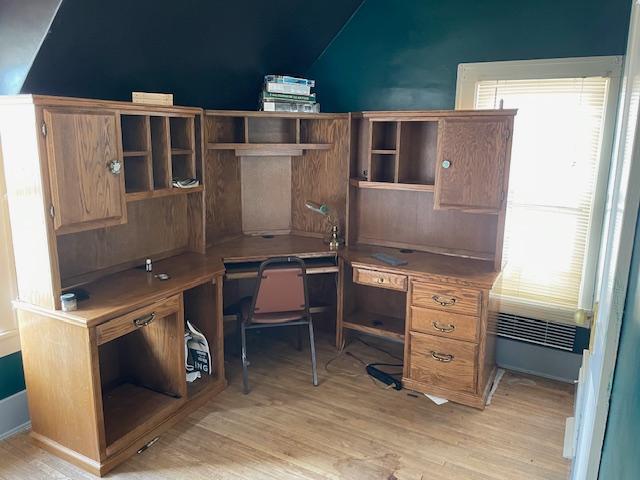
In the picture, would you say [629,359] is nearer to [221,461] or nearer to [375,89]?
[221,461]

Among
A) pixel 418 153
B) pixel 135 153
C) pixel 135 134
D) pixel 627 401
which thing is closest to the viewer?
pixel 627 401

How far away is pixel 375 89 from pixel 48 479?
2.93 metres

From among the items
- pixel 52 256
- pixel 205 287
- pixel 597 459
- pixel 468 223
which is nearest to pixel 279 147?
pixel 205 287

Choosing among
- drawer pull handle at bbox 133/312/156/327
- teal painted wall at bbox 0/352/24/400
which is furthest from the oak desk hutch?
teal painted wall at bbox 0/352/24/400

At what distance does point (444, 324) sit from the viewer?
2902mm

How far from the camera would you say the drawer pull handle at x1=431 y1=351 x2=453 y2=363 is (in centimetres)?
293

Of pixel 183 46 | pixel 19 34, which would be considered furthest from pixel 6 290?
pixel 183 46

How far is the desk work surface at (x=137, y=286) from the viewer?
2.23m

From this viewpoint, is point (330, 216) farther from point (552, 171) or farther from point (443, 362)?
point (552, 171)

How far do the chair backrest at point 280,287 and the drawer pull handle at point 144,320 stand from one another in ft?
2.03

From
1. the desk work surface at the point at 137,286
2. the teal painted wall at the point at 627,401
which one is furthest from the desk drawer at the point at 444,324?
the teal painted wall at the point at 627,401

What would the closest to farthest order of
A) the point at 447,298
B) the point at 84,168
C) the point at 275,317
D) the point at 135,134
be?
the point at 84,168
the point at 135,134
the point at 447,298
the point at 275,317

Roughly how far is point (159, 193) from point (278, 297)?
2.87ft

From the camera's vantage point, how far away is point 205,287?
295 centimetres
